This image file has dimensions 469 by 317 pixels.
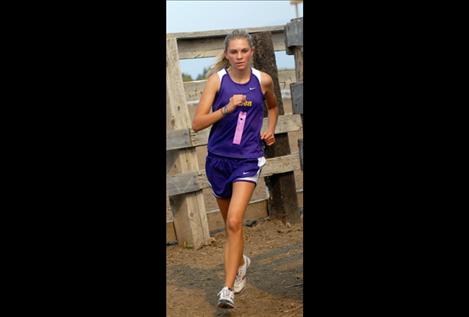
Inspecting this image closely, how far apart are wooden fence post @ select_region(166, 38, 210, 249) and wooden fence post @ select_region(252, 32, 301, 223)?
3.26ft

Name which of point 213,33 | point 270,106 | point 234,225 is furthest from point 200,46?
point 234,225

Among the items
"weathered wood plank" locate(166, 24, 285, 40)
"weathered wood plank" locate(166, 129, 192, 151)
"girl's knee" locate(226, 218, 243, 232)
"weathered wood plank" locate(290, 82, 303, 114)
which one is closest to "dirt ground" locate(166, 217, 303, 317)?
"girl's knee" locate(226, 218, 243, 232)

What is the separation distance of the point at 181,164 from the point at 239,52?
2.70 m

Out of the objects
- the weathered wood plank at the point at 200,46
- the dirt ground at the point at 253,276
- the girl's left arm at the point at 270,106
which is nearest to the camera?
the girl's left arm at the point at 270,106

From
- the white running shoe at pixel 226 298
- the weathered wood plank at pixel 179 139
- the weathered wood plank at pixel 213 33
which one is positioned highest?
the weathered wood plank at pixel 213 33

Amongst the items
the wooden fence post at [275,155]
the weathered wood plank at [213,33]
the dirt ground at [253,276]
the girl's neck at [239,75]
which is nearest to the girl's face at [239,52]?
the girl's neck at [239,75]

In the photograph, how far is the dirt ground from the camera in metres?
6.41

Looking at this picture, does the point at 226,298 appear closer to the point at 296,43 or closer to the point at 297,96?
the point at 297,96

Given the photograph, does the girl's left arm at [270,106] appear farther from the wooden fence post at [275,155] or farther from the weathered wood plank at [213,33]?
the wooden fence post at [275,155]

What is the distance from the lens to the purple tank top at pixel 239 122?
237 inches

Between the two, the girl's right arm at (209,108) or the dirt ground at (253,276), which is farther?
the dirt ground at (253,276)

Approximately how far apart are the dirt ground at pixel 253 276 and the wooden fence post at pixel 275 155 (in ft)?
0.47
